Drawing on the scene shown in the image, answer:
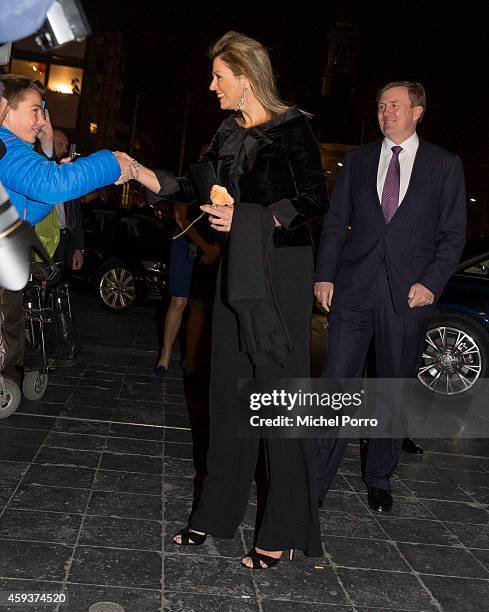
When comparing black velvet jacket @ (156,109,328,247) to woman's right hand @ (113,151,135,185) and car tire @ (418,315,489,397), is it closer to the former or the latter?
woman's right hand @ (113,151,135,185)

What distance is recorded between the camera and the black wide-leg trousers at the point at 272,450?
364cm

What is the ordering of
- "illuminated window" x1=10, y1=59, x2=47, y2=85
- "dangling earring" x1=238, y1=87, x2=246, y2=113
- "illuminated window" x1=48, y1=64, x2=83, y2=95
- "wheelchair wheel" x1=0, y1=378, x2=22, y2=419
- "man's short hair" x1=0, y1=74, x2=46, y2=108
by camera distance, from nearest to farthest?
1. "dangling earring" x1=238, y1=87, x2=246, y2=113
2. "man's short hair" x1=0, y1=74, x2=46, y2=108
3. "wheelchair wheel" x1=0, y1=378, x2=22, y2=419
4. "illuminated window" x1=10, y1=59, x2=47, y2=85
5. "illuminated window" x1=48, y1=64, x2=83, y2=95

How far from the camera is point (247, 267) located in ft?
11.1

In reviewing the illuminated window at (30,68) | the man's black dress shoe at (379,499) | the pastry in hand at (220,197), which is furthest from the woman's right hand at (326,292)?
the illuminated window at (30,68)

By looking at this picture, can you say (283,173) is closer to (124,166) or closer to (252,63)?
(252,63)

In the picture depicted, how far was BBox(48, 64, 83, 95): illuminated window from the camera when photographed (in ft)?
118

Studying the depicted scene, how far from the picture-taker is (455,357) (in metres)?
9.09

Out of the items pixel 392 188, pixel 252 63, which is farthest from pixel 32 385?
pixel 252 63

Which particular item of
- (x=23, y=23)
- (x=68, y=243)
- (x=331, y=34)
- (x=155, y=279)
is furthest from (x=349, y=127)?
(x=23, y=23)

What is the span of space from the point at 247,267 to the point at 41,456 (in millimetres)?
2323

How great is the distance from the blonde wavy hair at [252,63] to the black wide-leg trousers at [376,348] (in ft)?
4.69

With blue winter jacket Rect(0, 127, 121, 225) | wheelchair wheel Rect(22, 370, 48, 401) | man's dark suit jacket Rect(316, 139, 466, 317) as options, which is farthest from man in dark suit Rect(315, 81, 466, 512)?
wheelchair wheel Rect(22, 370, 48, 401)

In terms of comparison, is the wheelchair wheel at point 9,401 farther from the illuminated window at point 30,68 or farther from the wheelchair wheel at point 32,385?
the illuminated window at point 30,68

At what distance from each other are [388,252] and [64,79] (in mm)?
33895
